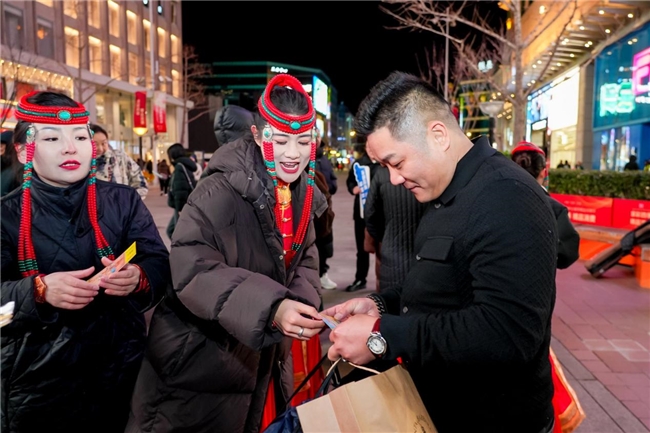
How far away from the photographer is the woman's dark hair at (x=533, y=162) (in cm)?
402

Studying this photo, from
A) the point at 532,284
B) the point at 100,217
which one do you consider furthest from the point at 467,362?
the point at 100,217

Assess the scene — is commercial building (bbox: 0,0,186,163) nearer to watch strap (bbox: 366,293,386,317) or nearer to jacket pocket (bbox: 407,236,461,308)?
watch strap (bbox: 366,293,386,317)

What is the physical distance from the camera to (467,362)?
4.85ft

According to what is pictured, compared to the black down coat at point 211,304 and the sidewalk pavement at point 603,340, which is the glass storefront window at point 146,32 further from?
the black down coat at point 211,304

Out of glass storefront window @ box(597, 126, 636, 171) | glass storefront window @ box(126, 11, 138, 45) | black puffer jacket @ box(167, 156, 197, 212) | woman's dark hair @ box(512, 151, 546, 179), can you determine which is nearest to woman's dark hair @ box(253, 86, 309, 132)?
A: woman's dark hair @ box(512, 151, 546, 179)

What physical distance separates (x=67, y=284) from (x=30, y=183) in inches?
22.0

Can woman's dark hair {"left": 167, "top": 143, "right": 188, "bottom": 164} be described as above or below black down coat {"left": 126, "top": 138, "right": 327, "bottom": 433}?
above

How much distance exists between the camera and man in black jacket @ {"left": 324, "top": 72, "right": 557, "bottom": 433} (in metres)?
1.46

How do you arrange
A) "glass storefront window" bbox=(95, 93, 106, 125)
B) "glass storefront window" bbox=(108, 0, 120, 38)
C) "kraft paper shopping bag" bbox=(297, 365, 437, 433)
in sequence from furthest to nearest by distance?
"glass storefront window" bbox=(108, 0, 120, 38) → "glass storefront window" bbox=(95, 93, 106, 125) → "kraft paper shopping bag" bbox=(297, 365, 437, 433)

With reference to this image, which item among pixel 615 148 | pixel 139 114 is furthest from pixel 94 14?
pixel 615 148

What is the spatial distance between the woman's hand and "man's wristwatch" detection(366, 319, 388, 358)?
297 mm

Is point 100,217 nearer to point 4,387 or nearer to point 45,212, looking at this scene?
point 45,212

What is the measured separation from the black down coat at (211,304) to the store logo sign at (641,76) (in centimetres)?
1967

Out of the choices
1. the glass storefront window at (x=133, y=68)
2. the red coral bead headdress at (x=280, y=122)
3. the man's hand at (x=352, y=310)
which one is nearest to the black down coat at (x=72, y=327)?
the red coral bead headdress at (x=280, y=122)
